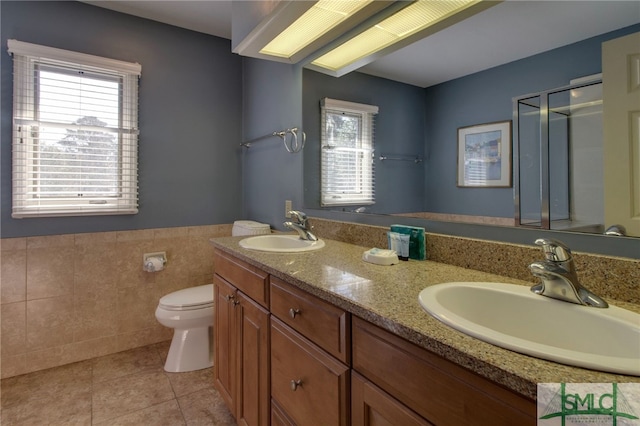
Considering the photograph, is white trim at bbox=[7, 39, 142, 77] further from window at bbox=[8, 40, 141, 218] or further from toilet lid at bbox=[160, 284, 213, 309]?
toilet lid at bbox=[160, 284, 213, 309]

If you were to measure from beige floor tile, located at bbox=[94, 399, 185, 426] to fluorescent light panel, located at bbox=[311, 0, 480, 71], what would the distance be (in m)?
→ 2.12

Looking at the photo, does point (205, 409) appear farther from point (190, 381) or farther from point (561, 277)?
point (561, 277)

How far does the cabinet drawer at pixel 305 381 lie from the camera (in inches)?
34.0

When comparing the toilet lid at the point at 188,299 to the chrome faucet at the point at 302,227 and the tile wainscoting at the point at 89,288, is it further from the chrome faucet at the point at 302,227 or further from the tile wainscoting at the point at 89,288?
the chrome faucet at the point at 302,227

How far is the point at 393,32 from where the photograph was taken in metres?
1.46

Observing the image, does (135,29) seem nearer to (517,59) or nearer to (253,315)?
(253,315)

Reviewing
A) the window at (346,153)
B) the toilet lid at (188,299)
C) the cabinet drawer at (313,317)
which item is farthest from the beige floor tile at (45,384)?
the window at (346,153)

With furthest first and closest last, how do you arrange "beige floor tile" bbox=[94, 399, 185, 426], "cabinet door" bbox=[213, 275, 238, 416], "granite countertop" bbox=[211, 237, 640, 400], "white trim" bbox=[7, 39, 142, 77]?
"white trim" bbox=[7, 39, 142, 77] < "beige floor tile" bbox=[94, 399, 185, 426] < "cabinet door" bbox=[213, 275, 238, 416] < "granite countertop" bbox=[211, 237, 640, 400]

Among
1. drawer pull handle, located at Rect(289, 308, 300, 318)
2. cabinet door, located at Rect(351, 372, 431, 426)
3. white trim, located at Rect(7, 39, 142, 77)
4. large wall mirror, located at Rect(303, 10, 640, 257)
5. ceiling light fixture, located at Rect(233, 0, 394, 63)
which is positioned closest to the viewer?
cabinet door, located at Rect(351, 372, 431, 426)

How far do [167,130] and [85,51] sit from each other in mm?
713

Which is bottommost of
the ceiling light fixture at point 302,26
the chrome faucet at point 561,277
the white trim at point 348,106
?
the chrome faucet at point 561,277

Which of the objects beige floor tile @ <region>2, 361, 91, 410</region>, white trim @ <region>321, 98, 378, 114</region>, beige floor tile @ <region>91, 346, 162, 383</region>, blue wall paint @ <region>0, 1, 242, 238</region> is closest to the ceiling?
white trim @ <region>321, 98, 378, 114</region>

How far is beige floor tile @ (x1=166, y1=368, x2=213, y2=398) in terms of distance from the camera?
196 centimetres

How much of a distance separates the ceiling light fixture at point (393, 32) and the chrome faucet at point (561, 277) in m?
0.86
